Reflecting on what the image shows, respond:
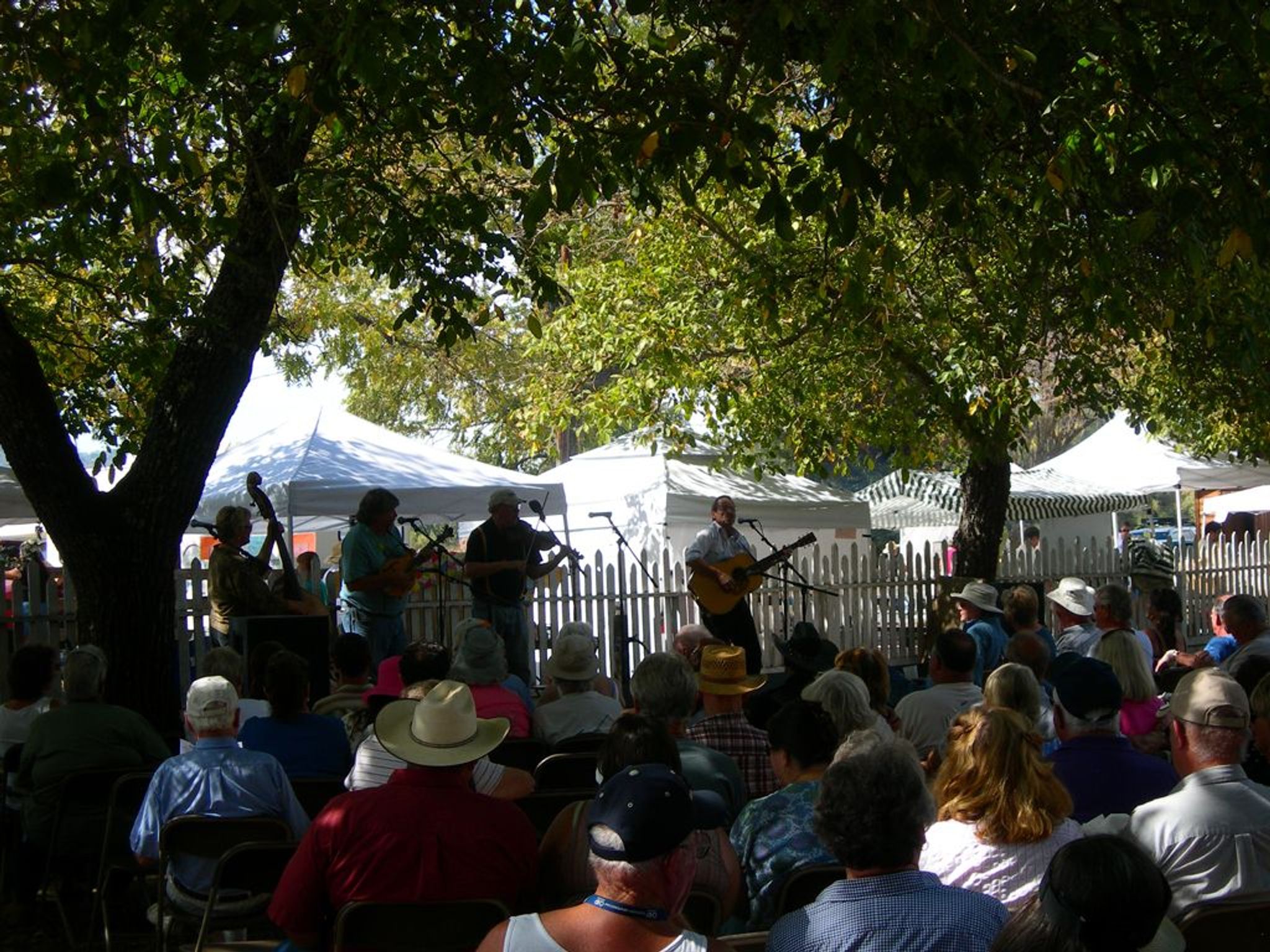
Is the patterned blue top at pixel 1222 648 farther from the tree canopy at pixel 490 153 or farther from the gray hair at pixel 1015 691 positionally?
the gray hair at pixel 1015 691

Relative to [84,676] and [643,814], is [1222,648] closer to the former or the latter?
[84,676]

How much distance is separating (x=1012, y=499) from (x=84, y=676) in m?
19.6

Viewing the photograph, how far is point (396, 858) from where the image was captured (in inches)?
148

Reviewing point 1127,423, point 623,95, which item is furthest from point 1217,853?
point 1127,423

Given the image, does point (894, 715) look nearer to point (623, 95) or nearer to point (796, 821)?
point (796, 821)

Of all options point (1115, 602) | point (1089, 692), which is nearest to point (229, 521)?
point (1115, 602)

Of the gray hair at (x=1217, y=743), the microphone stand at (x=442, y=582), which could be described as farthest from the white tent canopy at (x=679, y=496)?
the gray hair at (x=1217, y=743)

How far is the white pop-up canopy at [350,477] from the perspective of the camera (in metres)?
13.5

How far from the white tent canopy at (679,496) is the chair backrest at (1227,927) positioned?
1366 cm

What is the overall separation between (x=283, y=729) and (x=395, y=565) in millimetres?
4799

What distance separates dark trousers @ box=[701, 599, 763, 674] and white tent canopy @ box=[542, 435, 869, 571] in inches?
153

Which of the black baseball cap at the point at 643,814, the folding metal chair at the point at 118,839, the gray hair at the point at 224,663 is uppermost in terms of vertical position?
the gray hair at the point at 224,663

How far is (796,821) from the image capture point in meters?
4.32

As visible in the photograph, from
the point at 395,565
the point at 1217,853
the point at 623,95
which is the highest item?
the point at 623,95
